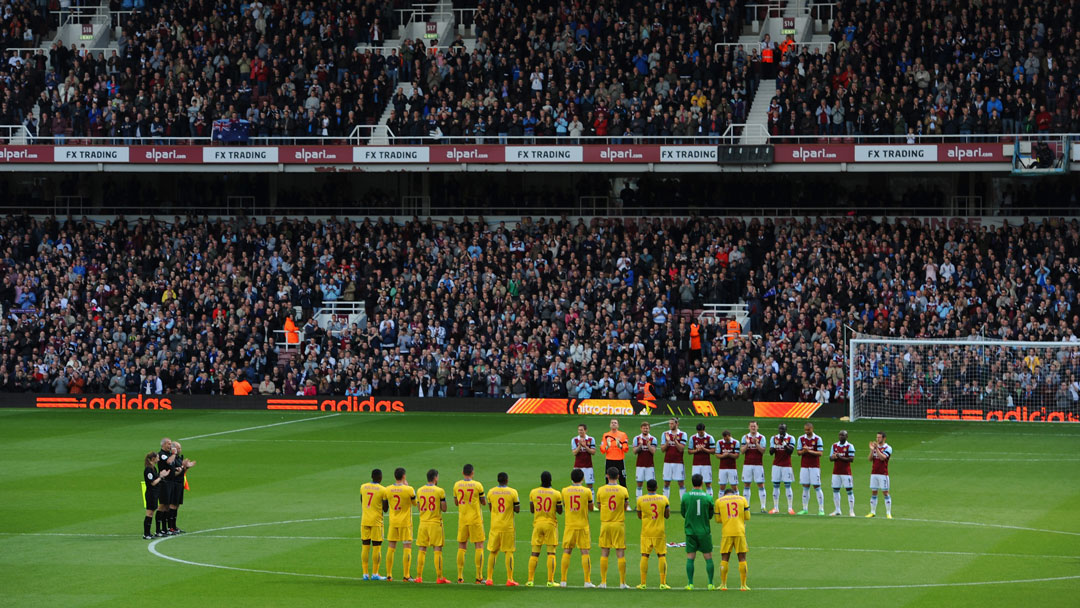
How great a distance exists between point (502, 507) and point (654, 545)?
2058mm

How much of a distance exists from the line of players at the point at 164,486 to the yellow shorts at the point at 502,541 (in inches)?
240

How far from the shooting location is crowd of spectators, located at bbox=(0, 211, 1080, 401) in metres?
44.0

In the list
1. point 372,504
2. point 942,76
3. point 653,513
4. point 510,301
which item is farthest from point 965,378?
point 372,504

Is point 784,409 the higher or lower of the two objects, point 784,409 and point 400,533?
the higher

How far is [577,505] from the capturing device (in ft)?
64.3

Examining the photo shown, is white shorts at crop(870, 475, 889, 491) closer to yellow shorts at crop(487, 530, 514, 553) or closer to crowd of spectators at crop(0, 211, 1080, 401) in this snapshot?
yellow shorts at crop(487, 530, 514, 553)

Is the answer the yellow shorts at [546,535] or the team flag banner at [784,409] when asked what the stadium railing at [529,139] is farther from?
the yellow shorts at [546,535]

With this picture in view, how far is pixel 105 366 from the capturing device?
158 ft

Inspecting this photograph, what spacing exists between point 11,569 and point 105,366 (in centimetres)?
2768

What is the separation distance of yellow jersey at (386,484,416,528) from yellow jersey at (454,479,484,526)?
714 millimetres

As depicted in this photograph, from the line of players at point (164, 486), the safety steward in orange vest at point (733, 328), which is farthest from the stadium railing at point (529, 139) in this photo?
the line of players at point (164, 486)

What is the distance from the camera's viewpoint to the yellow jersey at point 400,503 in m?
20.2

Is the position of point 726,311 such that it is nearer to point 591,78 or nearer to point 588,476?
point 591,78

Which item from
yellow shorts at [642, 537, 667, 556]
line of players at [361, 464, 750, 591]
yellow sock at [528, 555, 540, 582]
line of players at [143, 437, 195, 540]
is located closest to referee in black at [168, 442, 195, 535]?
line of players at [143, 437, 195, 540]
